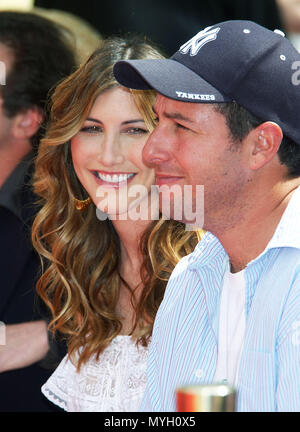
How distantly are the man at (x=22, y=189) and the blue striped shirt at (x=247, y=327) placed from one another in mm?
1000

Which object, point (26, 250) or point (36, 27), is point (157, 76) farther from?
point (36, 27)

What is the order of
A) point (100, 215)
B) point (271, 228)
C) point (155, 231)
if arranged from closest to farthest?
point (271, 228)
point (155, 231)
point (100, 215)

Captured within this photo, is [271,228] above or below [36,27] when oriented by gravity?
below

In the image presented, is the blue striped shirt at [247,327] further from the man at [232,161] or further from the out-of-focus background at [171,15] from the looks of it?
the out-of-focus background at [171,15]

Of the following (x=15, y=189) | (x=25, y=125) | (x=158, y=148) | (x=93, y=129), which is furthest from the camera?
(x=25, y=125)

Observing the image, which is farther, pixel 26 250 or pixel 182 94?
pixel 26 250

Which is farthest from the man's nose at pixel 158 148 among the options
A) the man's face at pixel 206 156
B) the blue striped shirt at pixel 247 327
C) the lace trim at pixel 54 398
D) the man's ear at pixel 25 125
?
the man's ear at pixel 25 125

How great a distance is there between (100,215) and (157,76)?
1.07 m

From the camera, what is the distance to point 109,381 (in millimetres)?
2703

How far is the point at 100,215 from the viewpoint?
118 inches

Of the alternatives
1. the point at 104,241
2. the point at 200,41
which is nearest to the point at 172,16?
the point at 104,241

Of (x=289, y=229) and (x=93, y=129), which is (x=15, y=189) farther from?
(x=289, y=229)

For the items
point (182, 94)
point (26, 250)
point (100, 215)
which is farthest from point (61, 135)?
point (182, 94)

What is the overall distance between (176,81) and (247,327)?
0.63m
